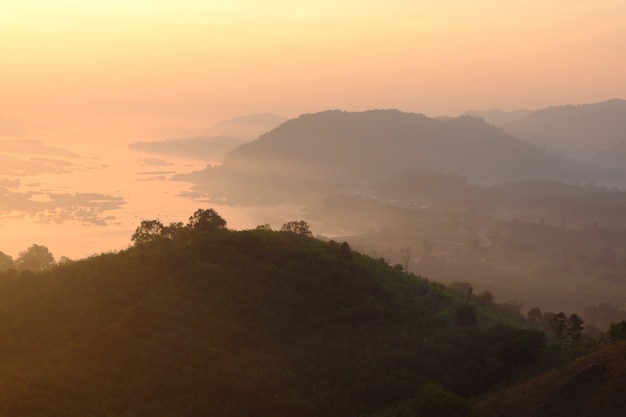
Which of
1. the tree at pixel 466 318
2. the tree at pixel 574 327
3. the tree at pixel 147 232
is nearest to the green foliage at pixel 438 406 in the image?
the tree at pixel 574 327

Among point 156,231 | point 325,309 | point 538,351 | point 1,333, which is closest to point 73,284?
point 1,333

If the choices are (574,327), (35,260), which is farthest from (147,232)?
(574,327)

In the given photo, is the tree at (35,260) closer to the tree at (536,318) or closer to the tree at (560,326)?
the tree at (536,318)

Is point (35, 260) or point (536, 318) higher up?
point (35, 260)

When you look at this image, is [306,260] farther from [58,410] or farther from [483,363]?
[58,410]

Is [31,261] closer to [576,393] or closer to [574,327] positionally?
[574,327]

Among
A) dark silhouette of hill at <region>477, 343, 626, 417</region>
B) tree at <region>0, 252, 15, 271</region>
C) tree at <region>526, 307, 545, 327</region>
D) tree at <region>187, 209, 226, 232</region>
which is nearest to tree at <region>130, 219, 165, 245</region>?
tree at <region>187, 209, 226, 232</region>
